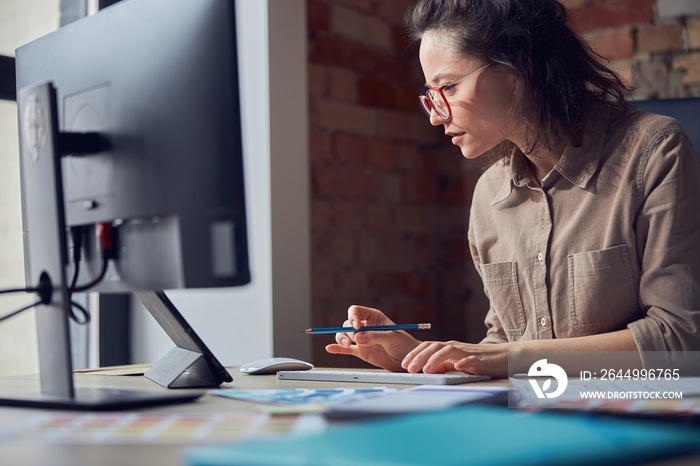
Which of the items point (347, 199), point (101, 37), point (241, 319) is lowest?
point (241, 319)

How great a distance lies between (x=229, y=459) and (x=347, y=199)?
75.1 inches

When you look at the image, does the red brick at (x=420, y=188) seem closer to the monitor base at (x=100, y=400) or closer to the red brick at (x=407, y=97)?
the red brick at (x=407, y=97)

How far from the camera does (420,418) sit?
0.59 metres

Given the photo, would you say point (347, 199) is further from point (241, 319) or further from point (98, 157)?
point (98, 157)

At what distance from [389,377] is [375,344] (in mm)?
264

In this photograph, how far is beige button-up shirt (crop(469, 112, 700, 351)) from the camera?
1344 millimetres

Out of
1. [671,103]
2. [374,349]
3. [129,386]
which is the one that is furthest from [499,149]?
[129,386]

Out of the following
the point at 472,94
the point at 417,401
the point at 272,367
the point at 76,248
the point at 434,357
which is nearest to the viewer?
the point at 417,401

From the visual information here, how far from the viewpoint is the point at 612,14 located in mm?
2400

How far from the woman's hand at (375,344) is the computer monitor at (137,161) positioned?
470mm

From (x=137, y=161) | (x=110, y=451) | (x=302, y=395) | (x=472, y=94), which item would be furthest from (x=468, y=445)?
(x=472, y=94)

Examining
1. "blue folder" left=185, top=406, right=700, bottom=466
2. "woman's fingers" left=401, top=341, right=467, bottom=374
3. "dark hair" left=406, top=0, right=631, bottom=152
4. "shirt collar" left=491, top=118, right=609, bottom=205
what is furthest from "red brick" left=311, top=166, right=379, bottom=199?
"blue folder" left=185, top=406, right=700, bottom=466

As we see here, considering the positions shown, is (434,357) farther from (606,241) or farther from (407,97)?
(407,97)

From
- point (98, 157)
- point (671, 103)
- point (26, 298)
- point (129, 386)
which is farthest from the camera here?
point (26, 298)
